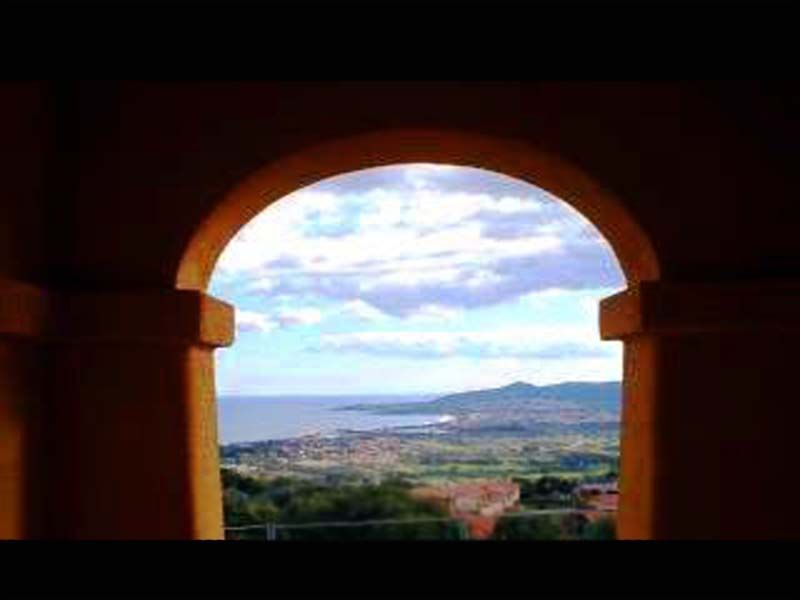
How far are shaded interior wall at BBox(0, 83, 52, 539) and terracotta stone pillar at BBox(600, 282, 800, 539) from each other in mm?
2727

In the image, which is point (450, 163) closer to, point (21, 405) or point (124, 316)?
point (124, 316)

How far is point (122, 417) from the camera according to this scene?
5.55 metres

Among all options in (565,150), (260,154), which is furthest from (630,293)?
(260,154)

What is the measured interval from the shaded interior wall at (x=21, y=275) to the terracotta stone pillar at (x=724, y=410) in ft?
8.95

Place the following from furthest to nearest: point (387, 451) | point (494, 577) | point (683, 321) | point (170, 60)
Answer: point (387, 451) → point (683, 321) → point (170, 60) → point (494, 577)

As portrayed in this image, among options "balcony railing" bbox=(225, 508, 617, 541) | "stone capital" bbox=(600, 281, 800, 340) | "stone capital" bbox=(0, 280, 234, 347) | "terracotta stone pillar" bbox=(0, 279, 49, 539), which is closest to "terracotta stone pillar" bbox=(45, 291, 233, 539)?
"stone capital" bbox=(0, 280, 234, 347)

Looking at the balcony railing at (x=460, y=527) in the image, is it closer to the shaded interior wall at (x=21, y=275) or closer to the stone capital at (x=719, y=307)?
the stone capital at (x=719, y=307)

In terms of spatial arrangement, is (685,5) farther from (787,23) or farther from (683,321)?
(683,321)

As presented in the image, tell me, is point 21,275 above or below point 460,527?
above

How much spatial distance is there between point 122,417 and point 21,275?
2.57 ft

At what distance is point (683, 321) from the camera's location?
546 cm

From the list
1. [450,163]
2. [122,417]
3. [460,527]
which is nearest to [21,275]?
[122,417]

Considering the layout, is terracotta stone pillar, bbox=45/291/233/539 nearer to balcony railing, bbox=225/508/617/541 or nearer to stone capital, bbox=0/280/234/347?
stone capital, bbox=0/280/234/347

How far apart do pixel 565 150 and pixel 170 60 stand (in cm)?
279
